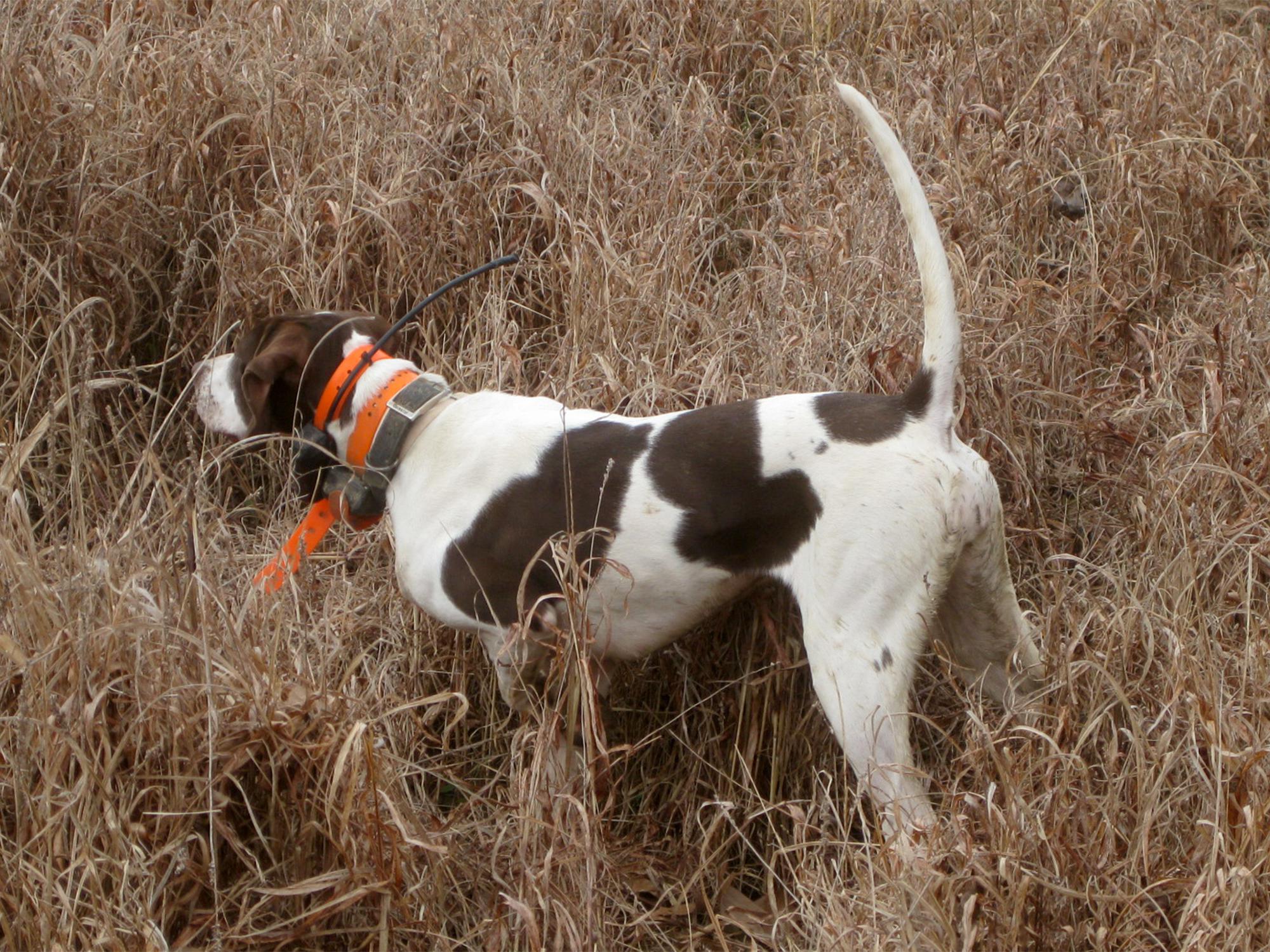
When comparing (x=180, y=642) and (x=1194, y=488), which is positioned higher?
(x=180, y=642)

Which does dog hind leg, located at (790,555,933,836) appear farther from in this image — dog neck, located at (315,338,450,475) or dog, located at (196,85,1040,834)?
dog neck, located at (315,338,450,475)

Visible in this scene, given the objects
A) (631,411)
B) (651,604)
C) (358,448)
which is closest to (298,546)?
(358,448)

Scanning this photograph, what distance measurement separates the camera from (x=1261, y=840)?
201cm

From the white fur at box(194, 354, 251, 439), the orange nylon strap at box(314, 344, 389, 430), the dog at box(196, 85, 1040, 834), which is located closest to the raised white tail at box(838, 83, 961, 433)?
the dog at box(196, 85, 1040, 834)

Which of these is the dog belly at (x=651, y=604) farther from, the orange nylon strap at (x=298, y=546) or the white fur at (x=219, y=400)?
the white fur at (x=219, y=400)

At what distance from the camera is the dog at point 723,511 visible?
2.32 meters

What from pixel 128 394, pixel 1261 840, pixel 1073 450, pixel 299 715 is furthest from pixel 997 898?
pixel 128 394

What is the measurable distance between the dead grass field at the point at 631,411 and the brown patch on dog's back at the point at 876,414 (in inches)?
20.9

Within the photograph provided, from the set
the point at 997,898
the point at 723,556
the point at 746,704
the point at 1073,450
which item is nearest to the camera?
the point at 997,898

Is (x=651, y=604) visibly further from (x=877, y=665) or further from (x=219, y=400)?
(x=219, y=400)

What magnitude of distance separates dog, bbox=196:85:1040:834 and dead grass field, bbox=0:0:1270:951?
15cm

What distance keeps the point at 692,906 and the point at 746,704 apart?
479 mm

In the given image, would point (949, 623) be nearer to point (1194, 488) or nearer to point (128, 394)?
point (1194, 488)

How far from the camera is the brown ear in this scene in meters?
2.64
